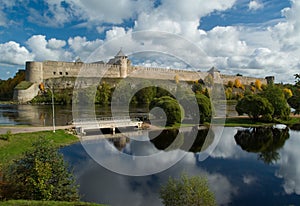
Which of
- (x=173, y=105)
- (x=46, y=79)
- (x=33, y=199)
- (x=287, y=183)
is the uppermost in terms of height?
(x=46, y=79)

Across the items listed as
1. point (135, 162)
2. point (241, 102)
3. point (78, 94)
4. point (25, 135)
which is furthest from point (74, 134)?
point (78, 94)

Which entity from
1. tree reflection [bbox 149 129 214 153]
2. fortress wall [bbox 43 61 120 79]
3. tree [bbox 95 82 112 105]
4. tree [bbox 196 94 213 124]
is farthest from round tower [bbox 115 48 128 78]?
tree reflection [bbox 149 129 214 153]

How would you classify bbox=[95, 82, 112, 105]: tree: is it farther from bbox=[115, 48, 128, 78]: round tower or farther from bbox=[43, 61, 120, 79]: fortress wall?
bbox=[115, 48, 128, 78]: round tower

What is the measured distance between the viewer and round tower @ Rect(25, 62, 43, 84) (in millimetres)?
59156

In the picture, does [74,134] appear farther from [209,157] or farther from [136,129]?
[209,157]

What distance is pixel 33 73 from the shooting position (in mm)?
59500

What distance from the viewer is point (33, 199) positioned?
7.79 metres

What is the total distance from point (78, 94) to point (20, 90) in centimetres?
1314

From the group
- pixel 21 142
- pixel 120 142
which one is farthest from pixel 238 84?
pixel 21 142

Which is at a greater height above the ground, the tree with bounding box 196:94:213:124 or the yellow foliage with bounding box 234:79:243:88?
the yellow foliage with bounding box 234:79:243:88

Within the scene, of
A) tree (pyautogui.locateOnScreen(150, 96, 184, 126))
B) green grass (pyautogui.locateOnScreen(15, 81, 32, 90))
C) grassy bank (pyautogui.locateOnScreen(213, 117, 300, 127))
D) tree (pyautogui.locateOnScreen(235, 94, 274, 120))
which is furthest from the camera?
green grass (pyautogui.locateOnScreen(15, 81, 32, 90))

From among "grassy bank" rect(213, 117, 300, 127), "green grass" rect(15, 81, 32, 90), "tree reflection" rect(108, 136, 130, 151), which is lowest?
"tree reflection" rect(108, 136, 130, 151)

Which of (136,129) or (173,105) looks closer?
(136,129)

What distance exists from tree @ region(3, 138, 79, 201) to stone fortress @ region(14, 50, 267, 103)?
50.7 meters
